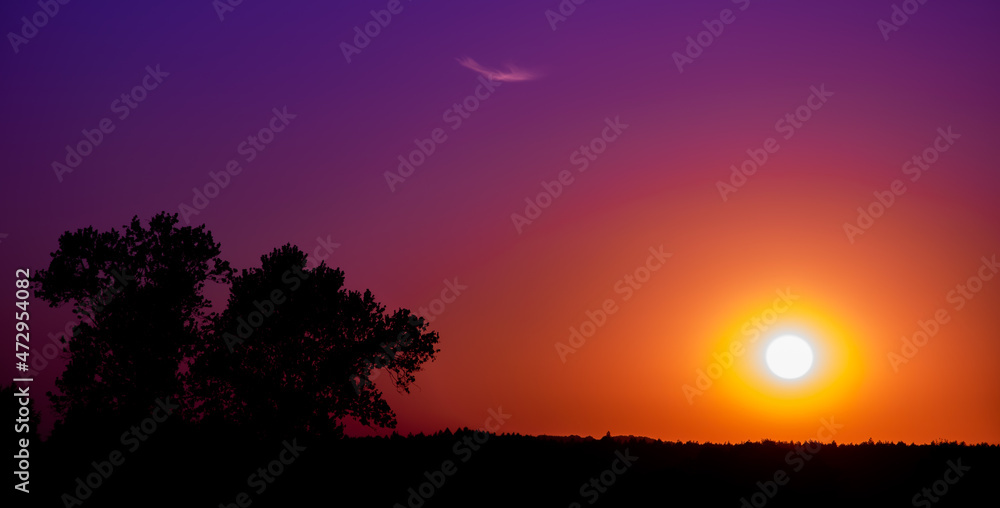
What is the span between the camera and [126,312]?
45.0 meters

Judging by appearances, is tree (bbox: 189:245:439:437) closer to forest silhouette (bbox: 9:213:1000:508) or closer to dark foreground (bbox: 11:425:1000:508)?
forest silhouette (bbox: 9:213:1000:508)

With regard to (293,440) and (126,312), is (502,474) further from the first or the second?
(126,312)

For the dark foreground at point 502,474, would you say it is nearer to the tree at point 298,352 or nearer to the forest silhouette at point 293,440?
the forest silhouette at point 293,440

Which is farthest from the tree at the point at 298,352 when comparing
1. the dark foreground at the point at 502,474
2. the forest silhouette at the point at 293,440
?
the dark foreground at the point at 502,474

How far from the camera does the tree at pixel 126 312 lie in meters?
44.2

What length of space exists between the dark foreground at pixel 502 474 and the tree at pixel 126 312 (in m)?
5.59

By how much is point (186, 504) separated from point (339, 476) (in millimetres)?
5613

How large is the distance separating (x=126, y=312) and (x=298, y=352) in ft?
28.6

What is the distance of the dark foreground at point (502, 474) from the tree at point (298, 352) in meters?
6.75

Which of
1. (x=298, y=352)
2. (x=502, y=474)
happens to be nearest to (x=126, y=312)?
(x=298, y=352)

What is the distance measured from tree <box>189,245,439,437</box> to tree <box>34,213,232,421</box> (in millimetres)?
1969

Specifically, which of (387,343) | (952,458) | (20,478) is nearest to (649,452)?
(952,458)

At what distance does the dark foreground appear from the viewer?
31.7m

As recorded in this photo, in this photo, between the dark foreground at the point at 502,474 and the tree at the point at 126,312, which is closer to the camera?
the dark foreground at the point at 502,474
